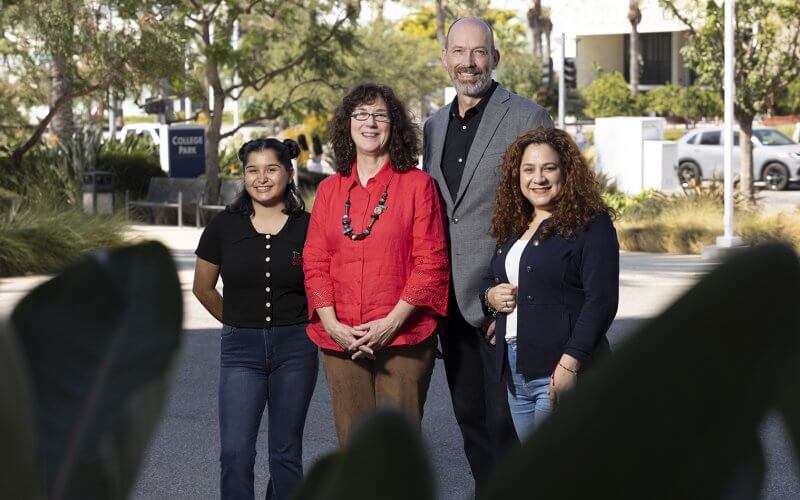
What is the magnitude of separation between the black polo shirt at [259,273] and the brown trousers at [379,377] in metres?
0.25

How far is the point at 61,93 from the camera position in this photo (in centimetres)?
2030

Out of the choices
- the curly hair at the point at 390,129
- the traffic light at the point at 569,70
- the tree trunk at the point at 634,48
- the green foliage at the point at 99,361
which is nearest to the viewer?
the green foliage at the point at 99,361

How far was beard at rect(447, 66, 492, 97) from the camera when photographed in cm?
473

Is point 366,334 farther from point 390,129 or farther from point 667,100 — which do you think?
point 667,100

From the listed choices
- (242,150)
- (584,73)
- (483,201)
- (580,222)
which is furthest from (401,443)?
(584,73)

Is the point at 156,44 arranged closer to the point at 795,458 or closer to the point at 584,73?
the point at 795,458

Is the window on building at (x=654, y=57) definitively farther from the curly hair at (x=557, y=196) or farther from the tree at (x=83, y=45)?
the curly hair at (x=557, y=196)

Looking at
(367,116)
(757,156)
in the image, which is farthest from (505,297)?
(757,156)

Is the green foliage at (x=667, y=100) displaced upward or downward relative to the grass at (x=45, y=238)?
upward

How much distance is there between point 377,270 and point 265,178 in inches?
26.3

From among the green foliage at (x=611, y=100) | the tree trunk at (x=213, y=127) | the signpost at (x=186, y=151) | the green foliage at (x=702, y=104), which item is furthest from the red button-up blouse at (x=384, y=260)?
the green foliage at (x=611, y=100)

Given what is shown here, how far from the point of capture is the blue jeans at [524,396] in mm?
4262

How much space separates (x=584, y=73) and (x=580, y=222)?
6725 centimetres

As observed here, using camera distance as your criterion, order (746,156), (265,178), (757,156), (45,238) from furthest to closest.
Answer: (757,156) → (746,156) → (45,238) → (265,178)
